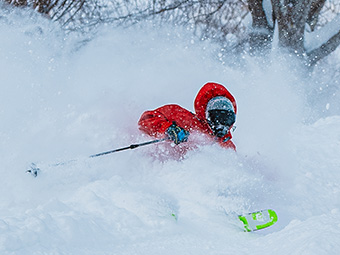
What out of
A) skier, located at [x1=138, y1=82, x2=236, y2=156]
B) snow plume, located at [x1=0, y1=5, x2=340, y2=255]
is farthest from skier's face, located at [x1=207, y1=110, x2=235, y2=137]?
snow plume, located at [x1=0, y1=5, x2=340, y2=255]

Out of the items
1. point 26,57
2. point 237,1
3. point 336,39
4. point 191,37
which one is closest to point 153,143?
point 26,57

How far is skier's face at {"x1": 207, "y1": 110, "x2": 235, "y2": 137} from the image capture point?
4.00 meters

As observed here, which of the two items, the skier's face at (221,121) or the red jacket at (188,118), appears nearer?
the skier's face at (221,121)

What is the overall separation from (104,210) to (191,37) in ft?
20.3

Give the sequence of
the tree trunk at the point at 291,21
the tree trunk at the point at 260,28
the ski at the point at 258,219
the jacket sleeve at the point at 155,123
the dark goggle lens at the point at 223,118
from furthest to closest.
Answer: the tree trunk at the point at 260,28, the tree trunk at the point at 291,21, the jacket sleeve at the point at 155,123, the dark goggle lens at the point at 223,118, the ski at the point at 258,219

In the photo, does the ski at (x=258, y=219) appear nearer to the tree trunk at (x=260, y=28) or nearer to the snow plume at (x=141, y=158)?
the snow plume at (x=141, y=158)

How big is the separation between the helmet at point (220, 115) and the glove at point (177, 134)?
12.9 inches

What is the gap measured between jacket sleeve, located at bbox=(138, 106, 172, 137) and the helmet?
0.44 metres

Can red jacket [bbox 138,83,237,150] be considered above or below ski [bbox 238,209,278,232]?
above

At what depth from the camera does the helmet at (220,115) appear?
4.01 m

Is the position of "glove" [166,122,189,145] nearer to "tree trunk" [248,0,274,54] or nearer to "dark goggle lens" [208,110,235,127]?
"dark goggle lens" [208,110,235,127]

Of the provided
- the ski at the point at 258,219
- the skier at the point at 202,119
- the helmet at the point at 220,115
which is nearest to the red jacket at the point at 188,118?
the skier at the point at 202,119

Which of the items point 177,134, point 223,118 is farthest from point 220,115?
point 177,134

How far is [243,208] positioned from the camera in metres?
3.55
